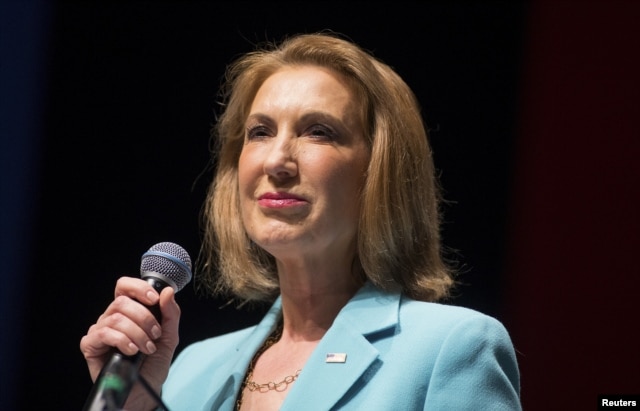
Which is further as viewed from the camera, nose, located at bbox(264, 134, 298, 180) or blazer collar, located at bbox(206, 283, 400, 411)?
nose, located at bbox(264, 134, 298, 180)

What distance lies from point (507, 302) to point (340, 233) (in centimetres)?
78

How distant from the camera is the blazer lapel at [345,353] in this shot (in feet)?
6.79

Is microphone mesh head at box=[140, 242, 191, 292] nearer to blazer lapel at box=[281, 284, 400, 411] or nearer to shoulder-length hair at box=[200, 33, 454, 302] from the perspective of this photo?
blazer lapel at box=[281, 284, 400, 411]

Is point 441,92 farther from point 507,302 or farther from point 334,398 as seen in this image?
point 334,398

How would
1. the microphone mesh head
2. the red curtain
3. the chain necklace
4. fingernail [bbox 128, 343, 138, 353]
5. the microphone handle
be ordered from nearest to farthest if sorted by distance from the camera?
the microphone handle
fingernail [bbox 128, 343, 138, 353]
the microphone mesh head
the chain necklace
the red curtain

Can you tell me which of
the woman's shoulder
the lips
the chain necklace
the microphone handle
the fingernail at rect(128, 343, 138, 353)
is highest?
the lips

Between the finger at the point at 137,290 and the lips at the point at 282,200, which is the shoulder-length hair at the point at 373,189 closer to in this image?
the lips at the point at 282,200

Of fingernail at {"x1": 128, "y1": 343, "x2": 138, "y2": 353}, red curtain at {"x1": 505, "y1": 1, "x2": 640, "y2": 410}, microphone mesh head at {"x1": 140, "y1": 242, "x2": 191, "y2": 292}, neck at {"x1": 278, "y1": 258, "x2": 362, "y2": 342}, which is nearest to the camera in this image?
fingernail at {"x1": 128, "y1": 343, "x2": 138, "y2": 353}

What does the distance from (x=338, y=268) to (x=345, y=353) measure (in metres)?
0.30

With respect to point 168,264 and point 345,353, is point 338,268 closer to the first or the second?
point 345,353

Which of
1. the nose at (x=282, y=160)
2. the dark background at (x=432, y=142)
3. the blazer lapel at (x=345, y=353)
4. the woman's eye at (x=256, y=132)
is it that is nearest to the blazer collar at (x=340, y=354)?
the blazer lapel at (x=345, y=353)

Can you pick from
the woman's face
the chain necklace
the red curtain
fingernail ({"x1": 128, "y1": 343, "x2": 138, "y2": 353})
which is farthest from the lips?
the red curtain

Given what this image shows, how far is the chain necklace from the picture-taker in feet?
7.34

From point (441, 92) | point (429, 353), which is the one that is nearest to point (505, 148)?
point (441, 92)
